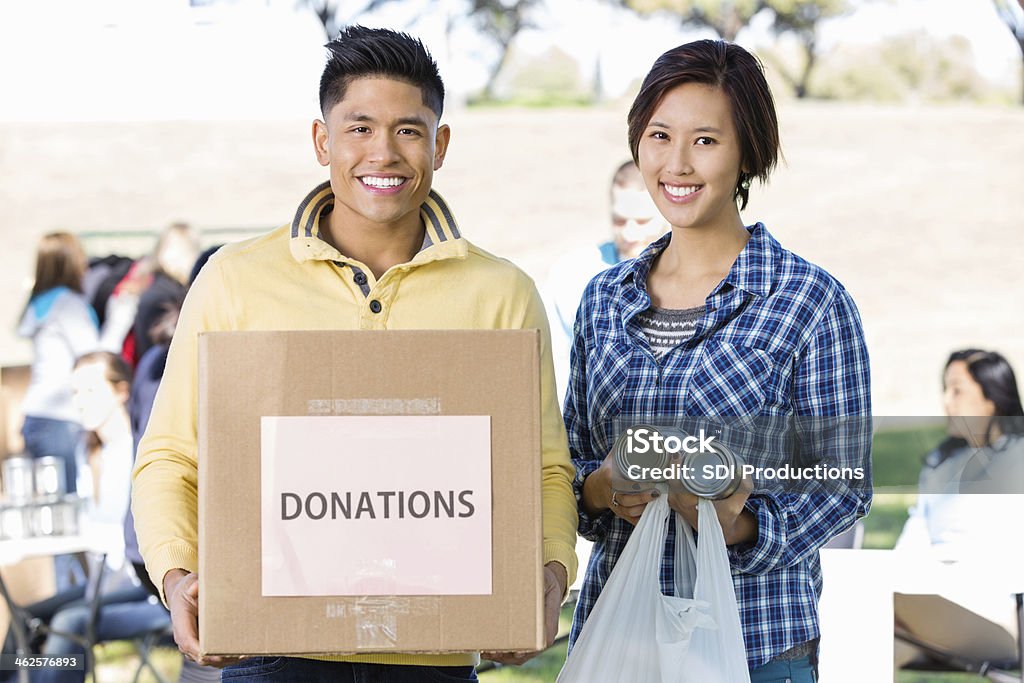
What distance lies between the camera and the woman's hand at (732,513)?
1579 mm

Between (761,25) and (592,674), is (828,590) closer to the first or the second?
(761,25)

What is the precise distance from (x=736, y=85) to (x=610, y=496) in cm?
60

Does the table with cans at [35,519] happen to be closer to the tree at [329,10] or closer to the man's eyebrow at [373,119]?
the tree at [329,10]

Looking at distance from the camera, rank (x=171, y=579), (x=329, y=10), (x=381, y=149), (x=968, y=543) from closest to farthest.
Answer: (x=171, y=579), (x=381, y=149), (x=968, y=543), (x=329, y=10)

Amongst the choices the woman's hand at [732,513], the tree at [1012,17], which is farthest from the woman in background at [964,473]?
the woman's hand at [732,513]

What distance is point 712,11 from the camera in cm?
326

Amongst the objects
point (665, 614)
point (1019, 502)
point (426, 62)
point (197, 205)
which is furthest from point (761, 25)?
point (665, 614)

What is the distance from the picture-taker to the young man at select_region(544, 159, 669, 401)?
10.7 ft

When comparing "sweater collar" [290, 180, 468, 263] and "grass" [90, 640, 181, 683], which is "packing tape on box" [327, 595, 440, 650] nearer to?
"sweater collar" [290, 180, 468, 263]

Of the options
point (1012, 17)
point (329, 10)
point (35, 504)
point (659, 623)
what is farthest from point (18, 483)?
point (1012, 17)

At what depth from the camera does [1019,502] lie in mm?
3160

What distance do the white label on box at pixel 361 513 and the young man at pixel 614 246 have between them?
74.4 inches

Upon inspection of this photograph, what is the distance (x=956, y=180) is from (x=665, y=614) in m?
2.42

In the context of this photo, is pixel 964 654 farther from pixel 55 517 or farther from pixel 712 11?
pixel 55 517
